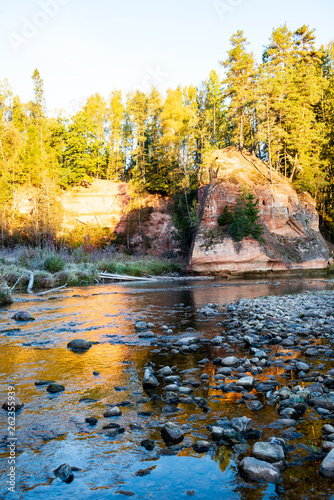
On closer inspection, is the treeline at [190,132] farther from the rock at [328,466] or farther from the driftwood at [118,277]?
the rock at [328,466]

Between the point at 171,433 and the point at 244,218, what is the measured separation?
2366 centimetres

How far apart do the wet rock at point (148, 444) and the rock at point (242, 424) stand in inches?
26.2

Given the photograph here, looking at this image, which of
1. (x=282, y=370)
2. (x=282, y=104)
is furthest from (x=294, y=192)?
(x=282, y=370)

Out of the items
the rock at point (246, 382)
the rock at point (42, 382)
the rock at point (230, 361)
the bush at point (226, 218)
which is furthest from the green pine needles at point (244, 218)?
the rock at point (42, 382)

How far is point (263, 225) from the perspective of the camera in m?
27.2

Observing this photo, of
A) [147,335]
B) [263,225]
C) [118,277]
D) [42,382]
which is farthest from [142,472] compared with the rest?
[263,225]

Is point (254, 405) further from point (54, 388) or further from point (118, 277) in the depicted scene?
point (118, 277)

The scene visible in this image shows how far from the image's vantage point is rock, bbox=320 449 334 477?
1981 millimetres

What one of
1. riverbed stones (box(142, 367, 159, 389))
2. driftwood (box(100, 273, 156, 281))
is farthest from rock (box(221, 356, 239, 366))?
driftwood (box(100, 273, 156, 281))

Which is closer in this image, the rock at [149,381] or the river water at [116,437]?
the river water at [116,437]

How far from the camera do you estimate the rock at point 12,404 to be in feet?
9.66

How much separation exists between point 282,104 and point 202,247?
16454mm

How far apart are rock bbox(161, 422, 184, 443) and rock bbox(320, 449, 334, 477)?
3.16 ft

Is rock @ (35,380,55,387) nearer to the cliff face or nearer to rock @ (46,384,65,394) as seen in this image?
rock @ (46,384,65,394)
